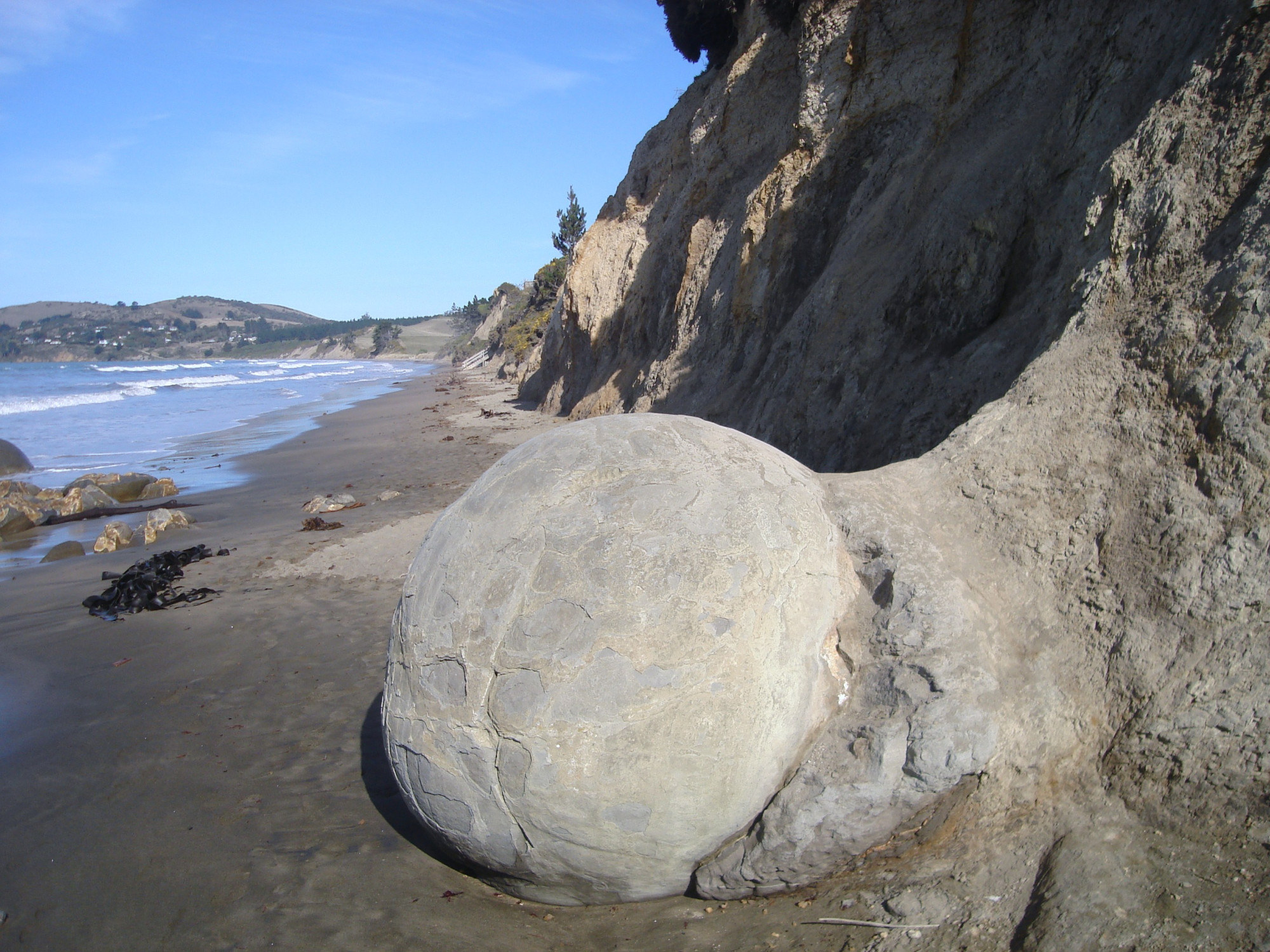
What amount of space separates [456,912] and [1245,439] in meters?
3.55

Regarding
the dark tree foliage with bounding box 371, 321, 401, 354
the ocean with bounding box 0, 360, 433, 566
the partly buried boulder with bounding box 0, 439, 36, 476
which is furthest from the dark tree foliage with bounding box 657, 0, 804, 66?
the dark tree foliage with bounding box 371, 321, 401, 354

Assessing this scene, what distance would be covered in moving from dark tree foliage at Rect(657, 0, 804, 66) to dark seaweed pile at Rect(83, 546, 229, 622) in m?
12.2

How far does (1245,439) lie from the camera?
9.69ft

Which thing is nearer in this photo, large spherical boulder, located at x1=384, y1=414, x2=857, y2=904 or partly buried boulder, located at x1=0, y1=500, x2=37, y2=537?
large spherical boulder, located at x1=384, y1=414, x2=857, y2=904

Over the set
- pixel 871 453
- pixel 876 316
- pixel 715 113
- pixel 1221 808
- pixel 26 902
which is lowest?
pixel 26 902

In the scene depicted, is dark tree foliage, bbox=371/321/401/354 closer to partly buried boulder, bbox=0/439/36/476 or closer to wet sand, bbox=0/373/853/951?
partly buried boulder, bbox=0/439/36/476

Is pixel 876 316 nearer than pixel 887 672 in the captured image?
No

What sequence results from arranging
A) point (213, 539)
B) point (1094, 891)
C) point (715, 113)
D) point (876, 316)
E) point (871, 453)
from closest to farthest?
point (1094, 891)
point (871, 453)
point (876, 316)
point (213, 539)
point (715, 113)

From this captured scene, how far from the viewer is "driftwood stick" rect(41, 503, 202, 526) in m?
11.3

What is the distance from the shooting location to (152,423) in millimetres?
23797

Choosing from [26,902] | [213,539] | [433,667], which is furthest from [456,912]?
[213,539]

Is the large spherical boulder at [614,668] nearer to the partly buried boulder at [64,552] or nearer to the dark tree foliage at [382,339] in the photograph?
the partly buried boulder at [64,552]

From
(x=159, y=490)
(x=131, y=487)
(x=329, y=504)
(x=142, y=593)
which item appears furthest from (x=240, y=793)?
(x=131, y=487)

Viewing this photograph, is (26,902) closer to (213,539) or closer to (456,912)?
(456,912)
